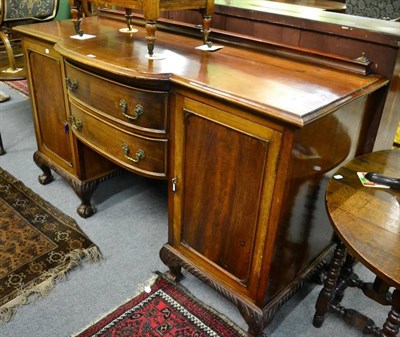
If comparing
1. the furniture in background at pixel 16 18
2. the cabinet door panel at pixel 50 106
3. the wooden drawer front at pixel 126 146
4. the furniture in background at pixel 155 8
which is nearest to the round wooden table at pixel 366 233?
the wooden drawer front at pixel 126 146

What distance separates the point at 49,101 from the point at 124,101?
0.72 m

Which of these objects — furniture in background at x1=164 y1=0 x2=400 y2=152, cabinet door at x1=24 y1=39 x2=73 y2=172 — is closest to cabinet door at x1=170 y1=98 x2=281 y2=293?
furniture in background at x1=164 y1=0 x2=400 y2=152

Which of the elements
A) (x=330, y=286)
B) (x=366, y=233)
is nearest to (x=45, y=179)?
(x=330, y=286)

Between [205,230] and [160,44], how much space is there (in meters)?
0.73

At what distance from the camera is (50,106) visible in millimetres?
1893

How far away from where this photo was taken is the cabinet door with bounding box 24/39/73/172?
1.76 meters

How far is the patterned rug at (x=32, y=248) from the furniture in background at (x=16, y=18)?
0.71 m

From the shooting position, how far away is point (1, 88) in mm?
3592

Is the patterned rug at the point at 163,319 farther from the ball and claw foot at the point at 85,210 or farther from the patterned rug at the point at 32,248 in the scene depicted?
the ball and claw foot at the point at 85,210

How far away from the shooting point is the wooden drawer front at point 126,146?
4.43 ft

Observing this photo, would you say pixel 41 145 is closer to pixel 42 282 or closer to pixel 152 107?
pixel 42 282

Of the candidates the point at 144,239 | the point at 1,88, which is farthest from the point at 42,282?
the point at 1,88

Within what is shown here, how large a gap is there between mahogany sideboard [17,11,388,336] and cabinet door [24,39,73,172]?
13 centimetres

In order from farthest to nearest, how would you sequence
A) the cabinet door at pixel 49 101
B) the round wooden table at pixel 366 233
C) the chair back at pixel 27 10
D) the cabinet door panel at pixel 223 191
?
the chair back at pixel 27 10
the cabinet door at pixel 49 101
the cabinet door panel at pixel 223 191
the round wooden table at pixel 366 233
